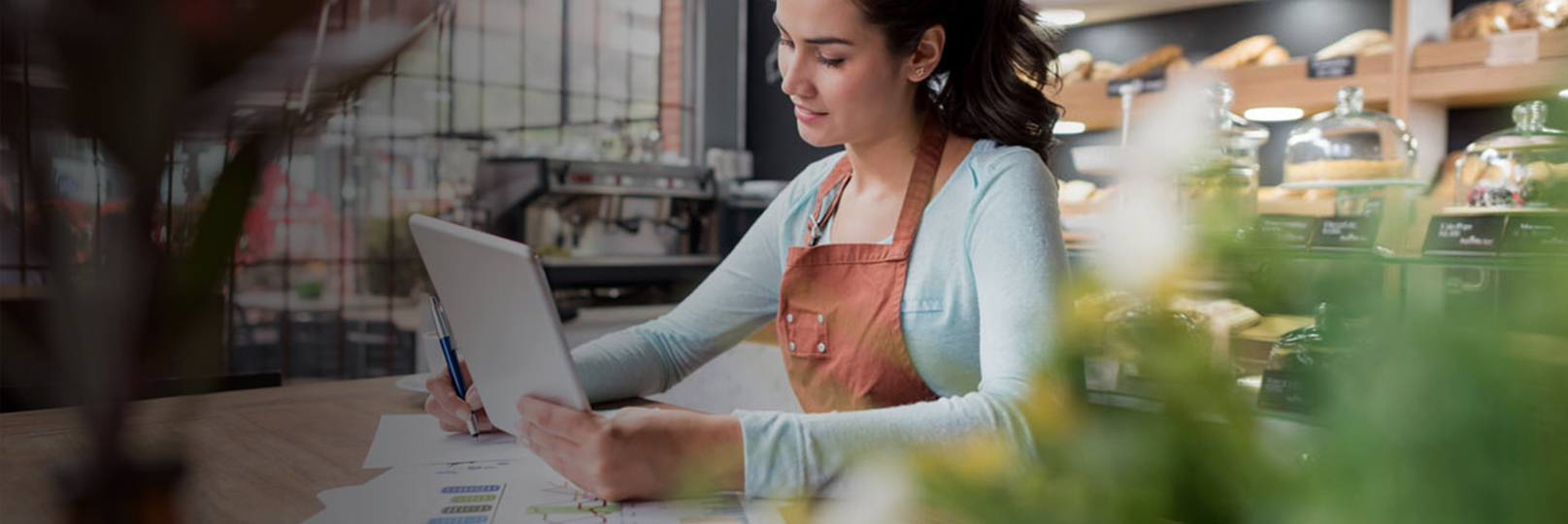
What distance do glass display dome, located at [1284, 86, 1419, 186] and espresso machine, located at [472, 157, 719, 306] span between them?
2590 millimetres

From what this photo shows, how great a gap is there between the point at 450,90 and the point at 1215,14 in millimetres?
3524

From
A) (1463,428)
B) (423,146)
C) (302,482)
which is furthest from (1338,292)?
(423,146)

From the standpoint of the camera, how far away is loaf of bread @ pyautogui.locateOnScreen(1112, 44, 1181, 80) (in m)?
3.86

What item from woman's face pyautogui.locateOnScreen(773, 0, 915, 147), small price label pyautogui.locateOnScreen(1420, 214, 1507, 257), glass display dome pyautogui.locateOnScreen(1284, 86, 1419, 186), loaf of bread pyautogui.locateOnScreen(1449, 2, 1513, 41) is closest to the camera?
woman's face pyautogui.locateOnScreen(773, 0, 915, 147)

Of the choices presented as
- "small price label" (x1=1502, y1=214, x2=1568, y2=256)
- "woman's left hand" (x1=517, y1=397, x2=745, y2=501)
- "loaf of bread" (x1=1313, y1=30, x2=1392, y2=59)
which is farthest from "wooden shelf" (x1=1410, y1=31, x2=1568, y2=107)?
"small price label" (x1=1502, y1=214, x2=1568, y2=256)

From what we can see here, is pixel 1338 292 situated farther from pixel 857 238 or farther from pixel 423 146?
pixel 423 146

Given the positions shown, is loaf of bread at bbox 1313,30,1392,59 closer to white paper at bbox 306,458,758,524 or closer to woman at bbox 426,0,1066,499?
woman at bbox 426,0,1066,499

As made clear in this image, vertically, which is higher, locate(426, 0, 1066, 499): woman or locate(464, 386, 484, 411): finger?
locate(426, 0, 1066, 499): woman

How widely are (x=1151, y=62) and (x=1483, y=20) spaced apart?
107 cm

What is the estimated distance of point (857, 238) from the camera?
138 centimetres

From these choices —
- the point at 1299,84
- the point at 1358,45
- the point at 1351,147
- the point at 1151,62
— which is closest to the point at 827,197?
the point at 1351,147

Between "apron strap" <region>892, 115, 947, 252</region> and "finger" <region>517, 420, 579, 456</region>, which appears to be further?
"apron strap" <region>892, 115, 947, 252</region>

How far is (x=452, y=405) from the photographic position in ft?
3.75

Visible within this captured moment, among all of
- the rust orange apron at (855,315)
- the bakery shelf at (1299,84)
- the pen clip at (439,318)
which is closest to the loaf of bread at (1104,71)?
the bakery shelf at (1299,84)
